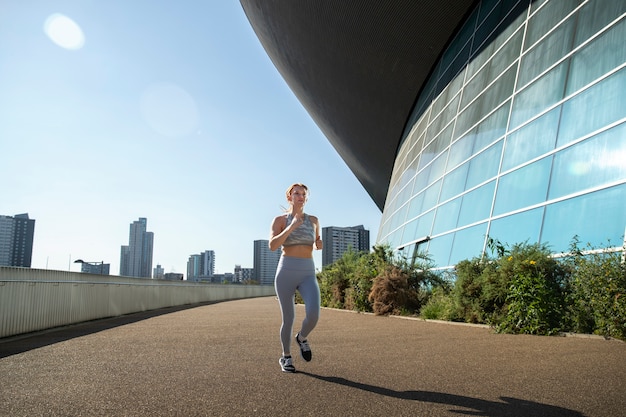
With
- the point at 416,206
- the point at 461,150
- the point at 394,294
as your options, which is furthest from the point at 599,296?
the point at 416,206

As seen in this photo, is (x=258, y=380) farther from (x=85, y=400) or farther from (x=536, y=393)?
(x=536, y=393)

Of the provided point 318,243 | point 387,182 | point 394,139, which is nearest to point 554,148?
point 318,243

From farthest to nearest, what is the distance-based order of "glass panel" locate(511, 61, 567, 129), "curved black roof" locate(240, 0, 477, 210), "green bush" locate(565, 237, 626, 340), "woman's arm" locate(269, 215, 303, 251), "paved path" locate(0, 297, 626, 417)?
"curved black roof" locate(240, 0, 477, 210), "glass panel" locate(511, 61, 567, 129), "green bush" locate(565, 237, 626, 340), "woman's arm" locate(269, 215, 303, 251), "paved path" locate(0, 297, 626, 417)

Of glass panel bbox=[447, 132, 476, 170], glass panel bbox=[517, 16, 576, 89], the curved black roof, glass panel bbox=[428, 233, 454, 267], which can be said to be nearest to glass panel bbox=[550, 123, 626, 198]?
glass panel bbox=[517, 16, 576, 89]

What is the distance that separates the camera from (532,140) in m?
10.4

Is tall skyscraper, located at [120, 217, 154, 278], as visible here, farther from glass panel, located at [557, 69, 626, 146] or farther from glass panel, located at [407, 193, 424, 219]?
glass panel, located at [557, 69, 626, 146]

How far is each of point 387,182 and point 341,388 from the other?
117 feet

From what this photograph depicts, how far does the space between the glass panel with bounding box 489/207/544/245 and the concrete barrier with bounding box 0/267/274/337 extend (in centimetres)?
908

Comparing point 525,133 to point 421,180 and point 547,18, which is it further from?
point 421,180

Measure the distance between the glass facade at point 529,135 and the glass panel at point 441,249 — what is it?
46mm

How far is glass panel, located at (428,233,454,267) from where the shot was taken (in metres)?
13.0

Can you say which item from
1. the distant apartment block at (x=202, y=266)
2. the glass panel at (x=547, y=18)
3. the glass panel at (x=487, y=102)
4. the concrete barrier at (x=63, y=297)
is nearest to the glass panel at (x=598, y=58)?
the glass panel at (x=547, y=18)

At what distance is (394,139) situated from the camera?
29203 millimetres

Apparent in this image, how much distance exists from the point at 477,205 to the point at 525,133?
2.14 m
